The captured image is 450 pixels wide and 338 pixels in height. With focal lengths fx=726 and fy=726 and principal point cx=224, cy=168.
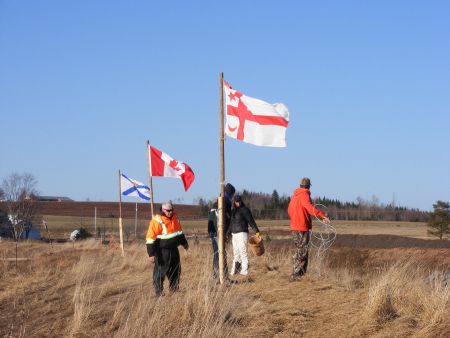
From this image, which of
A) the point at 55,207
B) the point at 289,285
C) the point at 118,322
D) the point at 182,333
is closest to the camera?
the point at 182,333

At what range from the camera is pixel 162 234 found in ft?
40.1

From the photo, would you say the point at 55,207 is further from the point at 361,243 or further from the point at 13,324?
the point at 13,324

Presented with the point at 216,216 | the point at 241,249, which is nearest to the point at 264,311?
the point at 241,249

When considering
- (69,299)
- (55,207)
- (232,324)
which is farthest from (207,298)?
(55,207)

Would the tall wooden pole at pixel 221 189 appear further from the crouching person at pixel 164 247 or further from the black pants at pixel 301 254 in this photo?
the black pants at pixel 301 254

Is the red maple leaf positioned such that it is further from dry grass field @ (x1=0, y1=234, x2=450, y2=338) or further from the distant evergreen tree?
the distant evergreen tree

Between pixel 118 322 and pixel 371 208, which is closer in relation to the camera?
pixel 118 322

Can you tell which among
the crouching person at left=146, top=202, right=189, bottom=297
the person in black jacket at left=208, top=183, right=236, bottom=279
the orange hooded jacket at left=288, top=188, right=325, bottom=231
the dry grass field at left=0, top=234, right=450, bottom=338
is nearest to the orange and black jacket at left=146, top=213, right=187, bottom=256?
the crouching person at left=146, top=202, right=189, bottom=297

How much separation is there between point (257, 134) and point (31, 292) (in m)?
6.15

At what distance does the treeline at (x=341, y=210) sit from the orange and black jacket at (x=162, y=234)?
8154 cm

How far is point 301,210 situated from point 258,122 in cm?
182

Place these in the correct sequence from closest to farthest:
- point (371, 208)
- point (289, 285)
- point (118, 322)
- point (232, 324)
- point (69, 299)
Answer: point (232, 324), point (118, 322), point (289, 285), point (69, 299), point (371, 208)

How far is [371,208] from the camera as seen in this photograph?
128 meters

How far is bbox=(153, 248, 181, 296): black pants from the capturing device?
39.5ft
